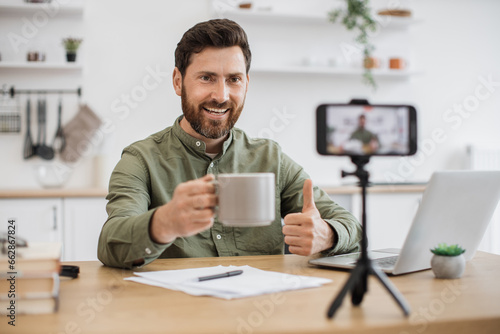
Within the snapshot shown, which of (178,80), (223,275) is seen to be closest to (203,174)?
(178,80)

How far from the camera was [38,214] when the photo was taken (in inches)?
122

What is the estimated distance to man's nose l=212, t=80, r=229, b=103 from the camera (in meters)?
1.75

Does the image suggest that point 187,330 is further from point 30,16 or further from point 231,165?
point 30,16

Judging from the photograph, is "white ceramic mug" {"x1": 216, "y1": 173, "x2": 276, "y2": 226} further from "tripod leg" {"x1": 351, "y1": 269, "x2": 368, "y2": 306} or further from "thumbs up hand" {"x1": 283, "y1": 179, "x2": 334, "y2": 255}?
"thumbs up hand" {"x1": 283, "y1": 179, "x2": 334, "y2": 255}

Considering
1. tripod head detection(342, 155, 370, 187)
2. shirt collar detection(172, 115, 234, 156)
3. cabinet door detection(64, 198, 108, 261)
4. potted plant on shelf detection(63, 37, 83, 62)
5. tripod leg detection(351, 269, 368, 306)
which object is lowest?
cabinet door detection(64, 198, 108, 261)

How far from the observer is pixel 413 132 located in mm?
842

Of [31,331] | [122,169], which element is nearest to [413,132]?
[31,331]

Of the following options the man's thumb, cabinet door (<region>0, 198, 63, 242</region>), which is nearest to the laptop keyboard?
the man's thumb

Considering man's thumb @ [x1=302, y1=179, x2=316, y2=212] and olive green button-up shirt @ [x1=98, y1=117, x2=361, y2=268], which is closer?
man's thumb @ [x1=302, y1=179, x2=316, y2=212]

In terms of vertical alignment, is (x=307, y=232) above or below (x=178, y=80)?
below

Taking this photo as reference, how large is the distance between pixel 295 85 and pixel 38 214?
6.20 feet

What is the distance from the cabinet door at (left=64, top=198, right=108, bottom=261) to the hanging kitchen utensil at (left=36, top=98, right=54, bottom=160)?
57cm

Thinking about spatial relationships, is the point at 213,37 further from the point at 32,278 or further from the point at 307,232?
the point at 32,278

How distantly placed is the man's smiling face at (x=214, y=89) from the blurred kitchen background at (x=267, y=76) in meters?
1.56
